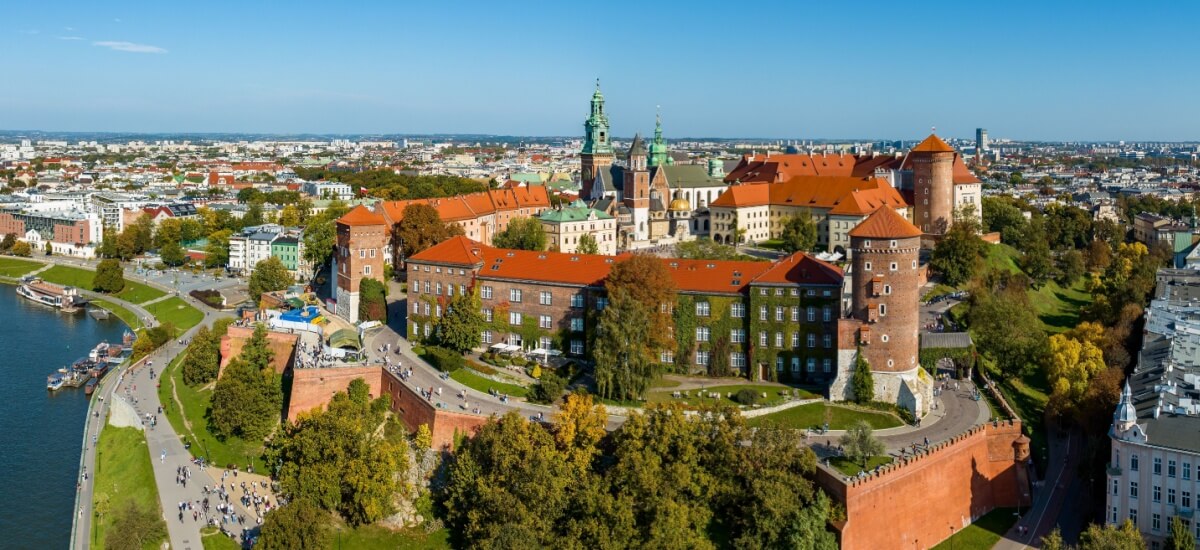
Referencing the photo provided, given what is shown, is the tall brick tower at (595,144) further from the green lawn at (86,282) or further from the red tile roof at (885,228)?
the red tile roof at (885,228)

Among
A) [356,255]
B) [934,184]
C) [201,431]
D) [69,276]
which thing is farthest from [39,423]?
[934,184]

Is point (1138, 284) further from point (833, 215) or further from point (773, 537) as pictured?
point (773, 537)

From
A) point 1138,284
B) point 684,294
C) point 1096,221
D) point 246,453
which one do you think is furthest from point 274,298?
point 1096,221

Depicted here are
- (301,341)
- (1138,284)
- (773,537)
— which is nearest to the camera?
(773,537)

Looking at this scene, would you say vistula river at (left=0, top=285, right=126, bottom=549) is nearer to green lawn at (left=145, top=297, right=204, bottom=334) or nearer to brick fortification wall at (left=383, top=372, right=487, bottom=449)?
green lawn at (left=145, top=297, right=204, bottom=334)

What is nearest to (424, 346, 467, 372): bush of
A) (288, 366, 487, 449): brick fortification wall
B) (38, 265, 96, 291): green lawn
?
(288, 366, 487, 449): brick fortification wall

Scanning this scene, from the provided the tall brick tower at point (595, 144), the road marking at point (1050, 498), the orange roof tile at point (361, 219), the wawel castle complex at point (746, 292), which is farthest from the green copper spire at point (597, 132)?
the road marking at point (1050, 498)
